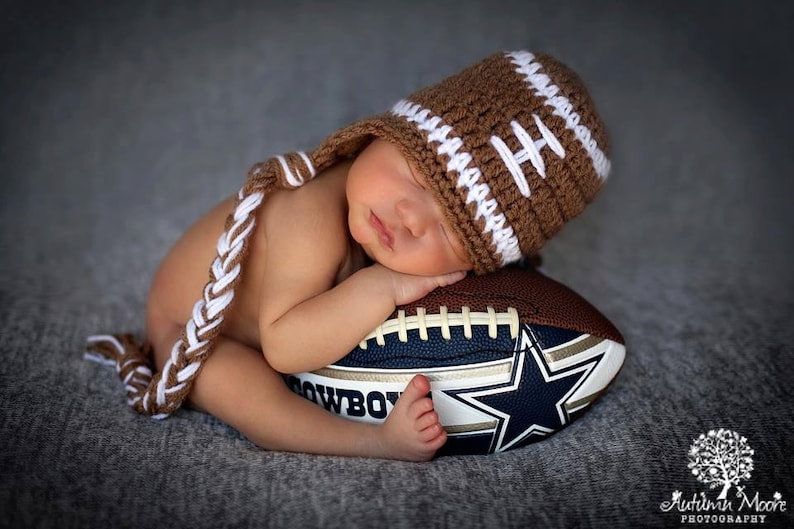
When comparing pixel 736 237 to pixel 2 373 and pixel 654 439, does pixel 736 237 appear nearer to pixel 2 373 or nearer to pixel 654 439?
pixel 654 439

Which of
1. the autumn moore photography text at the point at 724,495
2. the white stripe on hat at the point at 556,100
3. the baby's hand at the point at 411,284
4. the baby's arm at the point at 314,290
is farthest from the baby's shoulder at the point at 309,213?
the autumn moore photography text at the point at 724,495

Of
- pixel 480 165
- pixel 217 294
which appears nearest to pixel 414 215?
pixel 480 165

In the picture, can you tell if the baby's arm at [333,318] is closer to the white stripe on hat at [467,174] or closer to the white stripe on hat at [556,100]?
the white stripe on hat at [467,174]

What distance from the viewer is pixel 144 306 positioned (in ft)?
5.84

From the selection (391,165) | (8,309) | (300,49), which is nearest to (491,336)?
(391,165)

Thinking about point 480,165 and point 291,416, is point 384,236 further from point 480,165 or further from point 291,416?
point 291,416

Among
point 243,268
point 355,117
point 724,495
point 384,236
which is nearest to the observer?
point 724,495

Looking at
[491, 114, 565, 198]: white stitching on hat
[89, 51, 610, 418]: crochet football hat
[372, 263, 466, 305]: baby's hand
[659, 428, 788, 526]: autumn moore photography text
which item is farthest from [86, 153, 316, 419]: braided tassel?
[659, 428, 788, 526]: autumn moore photography text

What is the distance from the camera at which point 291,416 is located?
127 centimetres

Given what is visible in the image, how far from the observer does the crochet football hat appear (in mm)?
1217

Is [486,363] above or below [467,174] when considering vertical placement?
below

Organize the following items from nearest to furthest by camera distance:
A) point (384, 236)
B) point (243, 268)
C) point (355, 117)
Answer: point (384, 236), point (243, 268), point (355, 117)

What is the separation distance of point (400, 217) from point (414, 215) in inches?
1.1

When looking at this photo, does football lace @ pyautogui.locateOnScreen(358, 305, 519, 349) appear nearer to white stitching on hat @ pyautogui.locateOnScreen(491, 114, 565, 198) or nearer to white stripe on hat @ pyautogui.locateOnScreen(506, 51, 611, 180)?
white stitching on hat @ pyautogui.locateOnScreen(491, 114, 565, 198)
